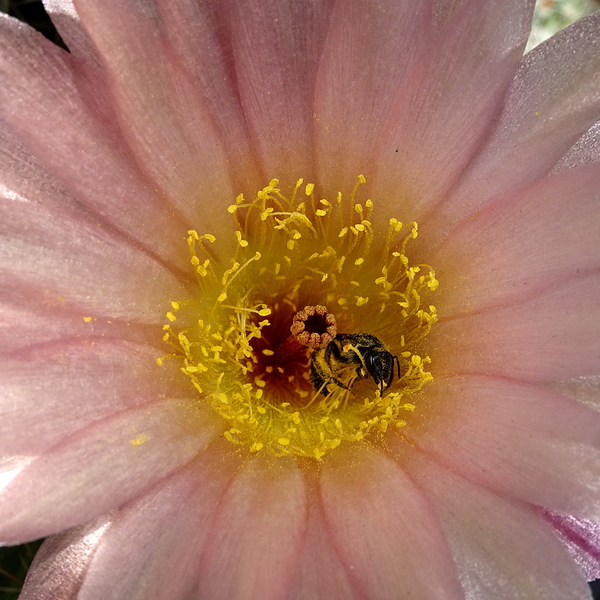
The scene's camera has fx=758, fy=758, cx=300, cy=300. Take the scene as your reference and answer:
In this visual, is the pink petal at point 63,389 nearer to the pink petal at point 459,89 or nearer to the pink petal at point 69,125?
the pink petal at point 69,125

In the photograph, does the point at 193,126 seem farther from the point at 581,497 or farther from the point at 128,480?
the point at 581,497

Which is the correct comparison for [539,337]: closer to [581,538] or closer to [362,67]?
[581,538]

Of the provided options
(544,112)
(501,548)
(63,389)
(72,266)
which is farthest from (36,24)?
(501,548)

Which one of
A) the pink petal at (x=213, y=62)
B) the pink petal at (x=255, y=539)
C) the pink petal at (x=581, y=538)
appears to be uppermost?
the pink petal at (x=213, y=62)

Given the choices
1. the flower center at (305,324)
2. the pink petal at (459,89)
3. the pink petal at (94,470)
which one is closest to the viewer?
the pink petal at (94,470)

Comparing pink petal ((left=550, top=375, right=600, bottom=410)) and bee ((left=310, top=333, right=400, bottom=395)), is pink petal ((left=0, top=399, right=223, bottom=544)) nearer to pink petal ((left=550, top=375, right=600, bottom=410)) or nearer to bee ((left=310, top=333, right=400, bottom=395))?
bee ((left=310, top=333, right=400, bottom=395))

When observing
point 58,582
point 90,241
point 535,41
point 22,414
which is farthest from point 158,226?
point 535,41

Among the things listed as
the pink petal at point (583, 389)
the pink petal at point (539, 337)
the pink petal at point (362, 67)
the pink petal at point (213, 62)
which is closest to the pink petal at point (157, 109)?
the pink petal at point (213, 62)
